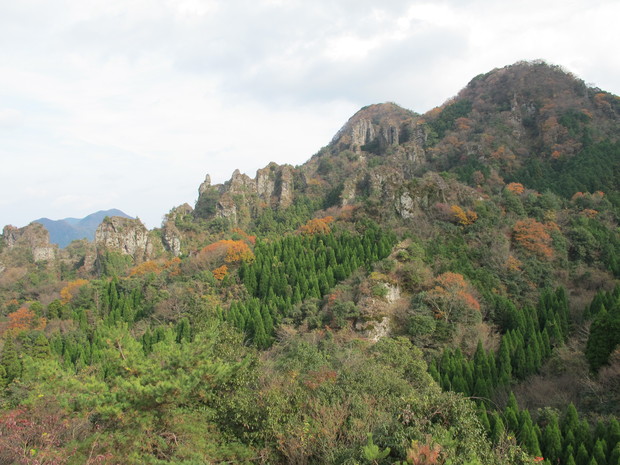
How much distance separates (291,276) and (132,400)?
83.3 feet

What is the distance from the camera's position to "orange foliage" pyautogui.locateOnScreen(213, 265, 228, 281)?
131 feet

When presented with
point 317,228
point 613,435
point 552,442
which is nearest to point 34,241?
point 317,228

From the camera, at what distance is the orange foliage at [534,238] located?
37562mm

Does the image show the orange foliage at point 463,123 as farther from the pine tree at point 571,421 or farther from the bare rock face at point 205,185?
the pine tree at point 571,421

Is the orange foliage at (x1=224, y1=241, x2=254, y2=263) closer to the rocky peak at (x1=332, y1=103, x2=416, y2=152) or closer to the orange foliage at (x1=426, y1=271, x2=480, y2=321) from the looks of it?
the orange foliage at (x1=426, y1=271, x2=480, y2=321)

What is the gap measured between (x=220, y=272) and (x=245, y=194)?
1340 inches

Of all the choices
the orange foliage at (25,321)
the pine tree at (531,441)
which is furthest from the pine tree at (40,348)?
the pine tree at (531,441)

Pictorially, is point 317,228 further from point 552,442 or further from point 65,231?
point 65,231

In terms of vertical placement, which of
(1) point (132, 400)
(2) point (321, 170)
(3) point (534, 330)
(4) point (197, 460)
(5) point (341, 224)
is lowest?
(3) point (534, 330)

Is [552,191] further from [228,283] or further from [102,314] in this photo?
[102,314]

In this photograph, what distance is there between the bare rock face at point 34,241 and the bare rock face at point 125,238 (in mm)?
10937

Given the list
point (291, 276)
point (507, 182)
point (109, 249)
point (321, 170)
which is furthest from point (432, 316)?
point (321, 170)

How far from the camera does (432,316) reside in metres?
28.6

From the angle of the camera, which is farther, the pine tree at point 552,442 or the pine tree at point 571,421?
the pine tree at point 571,421
